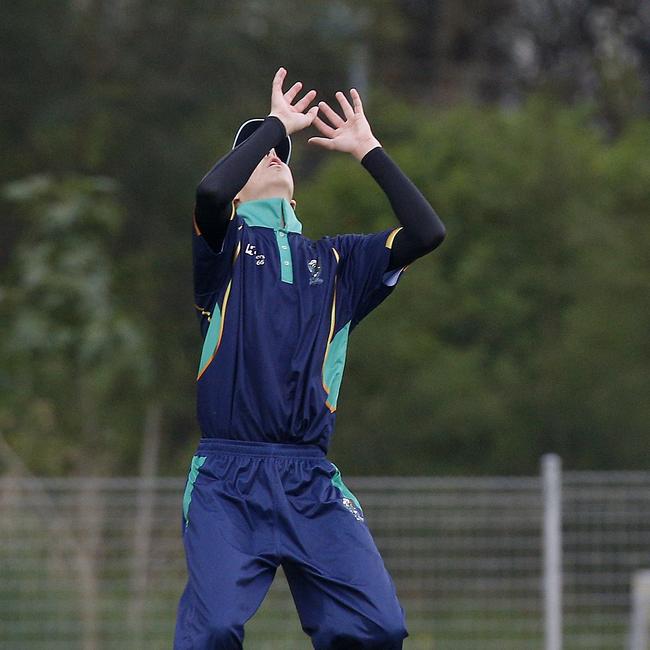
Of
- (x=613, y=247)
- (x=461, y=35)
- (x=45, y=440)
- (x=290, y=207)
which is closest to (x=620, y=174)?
(x=613, y=247)

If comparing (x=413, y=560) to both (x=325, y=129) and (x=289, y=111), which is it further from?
(x=289, y=111)

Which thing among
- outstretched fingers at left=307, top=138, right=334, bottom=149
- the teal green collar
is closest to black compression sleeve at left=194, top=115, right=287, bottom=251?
outstretched fingers at left=307, top=138, right=334, bottom=149

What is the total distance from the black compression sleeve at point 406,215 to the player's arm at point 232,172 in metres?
0.24

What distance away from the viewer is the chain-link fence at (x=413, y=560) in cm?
746

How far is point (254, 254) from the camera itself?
4.15 metres

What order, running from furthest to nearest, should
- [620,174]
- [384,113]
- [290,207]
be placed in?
[384,113]
[620,174]
[290,207]

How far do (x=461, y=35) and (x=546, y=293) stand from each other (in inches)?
392

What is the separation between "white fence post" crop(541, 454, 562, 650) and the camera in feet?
23.9

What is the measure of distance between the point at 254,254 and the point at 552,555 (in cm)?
372

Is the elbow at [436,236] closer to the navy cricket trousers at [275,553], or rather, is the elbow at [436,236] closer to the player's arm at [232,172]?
the player's arm at [232,172]

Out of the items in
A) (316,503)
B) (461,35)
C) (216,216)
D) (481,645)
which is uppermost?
(461,35)

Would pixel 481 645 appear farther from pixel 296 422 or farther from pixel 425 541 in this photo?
pixel 296 422

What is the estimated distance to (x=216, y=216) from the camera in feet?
13.0

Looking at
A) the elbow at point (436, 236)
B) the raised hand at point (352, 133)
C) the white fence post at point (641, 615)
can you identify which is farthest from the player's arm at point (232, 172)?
the white fence post at point (641, 615)
